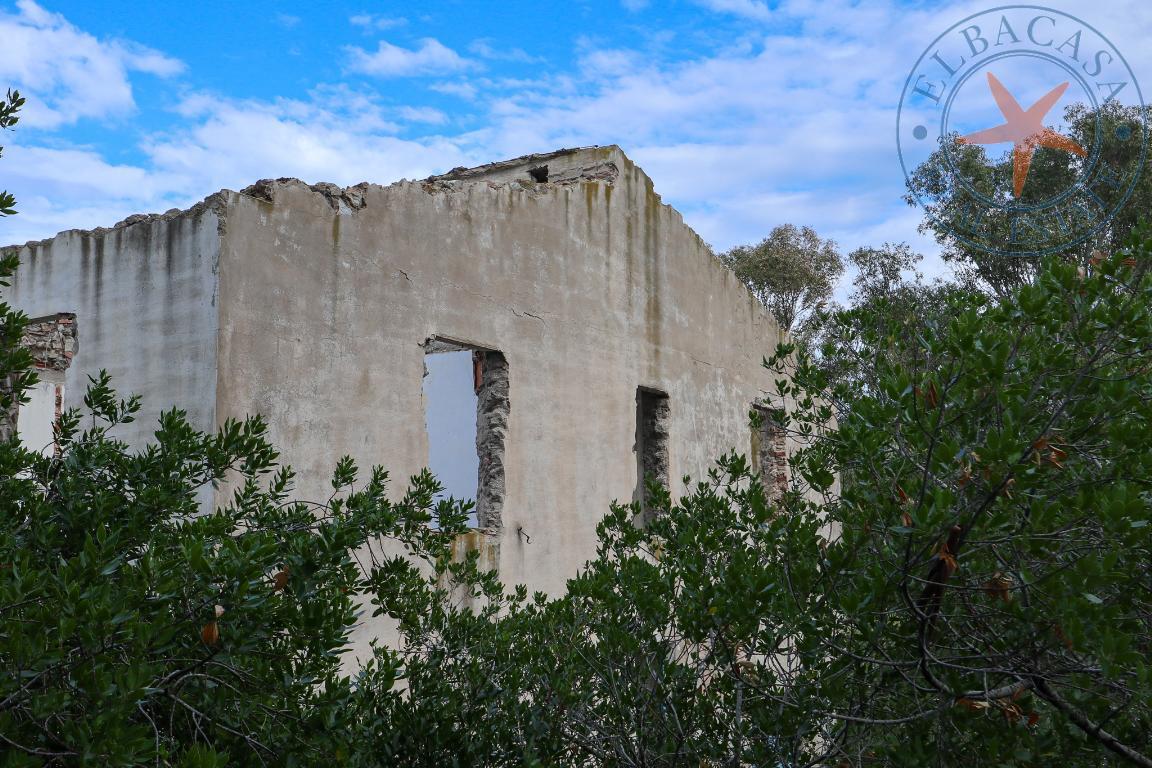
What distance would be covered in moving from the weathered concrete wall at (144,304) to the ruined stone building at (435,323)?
1 cm

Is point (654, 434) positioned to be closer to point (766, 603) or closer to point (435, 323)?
point (435, 323)

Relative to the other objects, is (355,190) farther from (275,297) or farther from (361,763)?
(361,763)

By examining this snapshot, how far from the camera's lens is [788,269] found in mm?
26172

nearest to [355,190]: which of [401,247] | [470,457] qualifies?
[401,247]

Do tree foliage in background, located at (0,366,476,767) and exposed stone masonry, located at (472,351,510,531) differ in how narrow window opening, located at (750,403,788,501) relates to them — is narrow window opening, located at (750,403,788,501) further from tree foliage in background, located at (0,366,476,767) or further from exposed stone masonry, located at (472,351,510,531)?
tree foliage in background, located at (0,366,476,767)

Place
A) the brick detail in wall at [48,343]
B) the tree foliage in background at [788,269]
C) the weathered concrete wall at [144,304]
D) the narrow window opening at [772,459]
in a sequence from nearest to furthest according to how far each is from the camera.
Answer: the weathered concrete wall at [144,304] → the brick detail in wall at [48,343] → the narrow window opening at [772,459] → the tree foliage in background at [788,269]

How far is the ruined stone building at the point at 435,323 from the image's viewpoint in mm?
6547

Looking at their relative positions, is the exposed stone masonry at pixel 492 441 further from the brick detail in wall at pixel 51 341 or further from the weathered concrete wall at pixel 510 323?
the brick detail in wall at pixel 51 341

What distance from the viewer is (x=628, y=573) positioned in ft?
14.5

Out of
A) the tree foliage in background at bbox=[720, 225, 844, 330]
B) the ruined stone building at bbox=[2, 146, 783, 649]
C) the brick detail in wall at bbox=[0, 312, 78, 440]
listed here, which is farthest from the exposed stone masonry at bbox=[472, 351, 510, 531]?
the tree foliage in background at bbox=[720, 225, 844, 330]

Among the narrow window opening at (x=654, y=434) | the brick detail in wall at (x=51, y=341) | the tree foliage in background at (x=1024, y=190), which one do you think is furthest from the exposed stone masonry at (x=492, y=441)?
the tree foliage in background at (x=1024, y=190)

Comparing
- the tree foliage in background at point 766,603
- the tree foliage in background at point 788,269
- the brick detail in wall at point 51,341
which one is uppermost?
the tree foliage in background at point 788,269

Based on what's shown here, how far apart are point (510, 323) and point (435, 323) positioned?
2.96ft

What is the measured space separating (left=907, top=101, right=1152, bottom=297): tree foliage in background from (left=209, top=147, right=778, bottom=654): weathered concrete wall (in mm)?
9969
